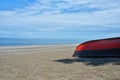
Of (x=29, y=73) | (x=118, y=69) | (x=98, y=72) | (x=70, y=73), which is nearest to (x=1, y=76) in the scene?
(x=29, y=73)

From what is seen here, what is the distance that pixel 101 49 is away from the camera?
1880cm

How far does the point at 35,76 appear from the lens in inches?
454

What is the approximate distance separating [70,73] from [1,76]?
118 inches

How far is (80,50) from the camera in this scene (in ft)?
65.0

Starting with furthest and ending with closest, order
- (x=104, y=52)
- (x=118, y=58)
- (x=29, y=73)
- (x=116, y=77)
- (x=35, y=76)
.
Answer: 1. (x=104, y=52)
2. (x=118, y=58)
3. (x=29, y=73)
4. (x=35, y=76)
5. (x=116, y=77)

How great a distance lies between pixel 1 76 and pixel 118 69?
17.3 feet

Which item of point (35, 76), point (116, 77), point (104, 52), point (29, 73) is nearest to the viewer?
point (116, 77)

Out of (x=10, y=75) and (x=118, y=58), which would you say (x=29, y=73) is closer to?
(x=10, y=75)

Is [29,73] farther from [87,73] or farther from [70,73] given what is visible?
[87,73]

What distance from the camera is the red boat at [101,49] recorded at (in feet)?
59.4

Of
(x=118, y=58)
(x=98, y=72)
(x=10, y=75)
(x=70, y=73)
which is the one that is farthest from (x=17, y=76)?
(x=118, y=58)

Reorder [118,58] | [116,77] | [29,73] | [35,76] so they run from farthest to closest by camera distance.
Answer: [118,58], [29,73], [35,76], [116,77]

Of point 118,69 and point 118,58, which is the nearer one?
point 118,69

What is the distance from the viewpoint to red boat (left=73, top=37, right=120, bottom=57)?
59.4 ft
